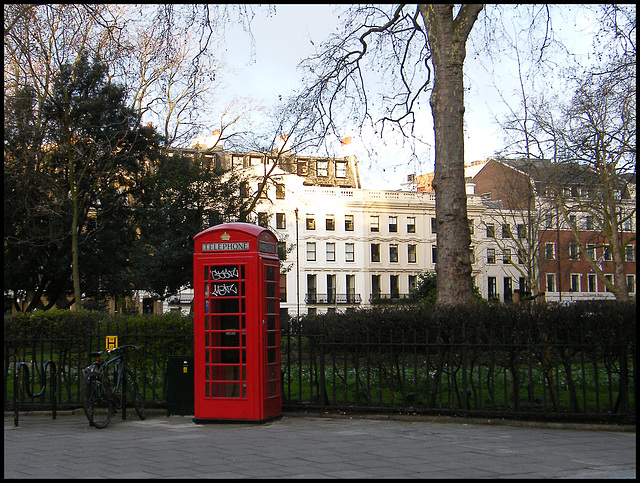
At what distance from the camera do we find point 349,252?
232ft

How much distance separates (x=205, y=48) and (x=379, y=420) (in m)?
7.73

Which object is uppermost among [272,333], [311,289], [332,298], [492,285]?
[492,285]

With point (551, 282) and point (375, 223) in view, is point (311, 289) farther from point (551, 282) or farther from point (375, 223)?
point (551, 282)

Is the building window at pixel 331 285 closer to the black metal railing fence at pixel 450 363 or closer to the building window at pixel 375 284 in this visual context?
→ the building window at pixel 375 284

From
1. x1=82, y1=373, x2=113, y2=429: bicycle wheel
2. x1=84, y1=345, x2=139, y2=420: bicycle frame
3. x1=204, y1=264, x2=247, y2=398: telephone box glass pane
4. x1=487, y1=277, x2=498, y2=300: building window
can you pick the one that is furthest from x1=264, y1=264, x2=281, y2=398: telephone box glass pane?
x1=487, y1=277, x2=498, y2=300: building window

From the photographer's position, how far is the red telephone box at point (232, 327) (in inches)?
399

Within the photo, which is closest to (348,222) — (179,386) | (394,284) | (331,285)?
(331,285)

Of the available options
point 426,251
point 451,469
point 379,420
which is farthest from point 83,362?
point 426,251

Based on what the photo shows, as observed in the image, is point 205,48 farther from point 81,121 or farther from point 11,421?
point 81,121

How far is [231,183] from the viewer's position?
3003 cm

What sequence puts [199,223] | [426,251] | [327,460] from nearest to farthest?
[327,460]
[199,223]
[426,251]

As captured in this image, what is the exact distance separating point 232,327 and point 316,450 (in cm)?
285

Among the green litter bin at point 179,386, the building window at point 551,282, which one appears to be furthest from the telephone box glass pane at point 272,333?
the building window at point 551,282

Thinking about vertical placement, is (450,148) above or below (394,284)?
above
